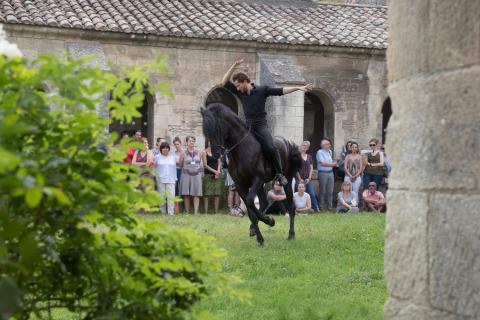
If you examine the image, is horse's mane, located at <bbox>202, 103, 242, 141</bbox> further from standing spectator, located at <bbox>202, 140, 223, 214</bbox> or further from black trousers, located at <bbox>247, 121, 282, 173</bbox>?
standing spectator, located at <bbox>202, 140, 223, 214</bbox>

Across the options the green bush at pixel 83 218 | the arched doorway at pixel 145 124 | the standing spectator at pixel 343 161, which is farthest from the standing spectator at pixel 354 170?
the green bush at pixel 83 218

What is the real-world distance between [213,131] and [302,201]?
718 cm

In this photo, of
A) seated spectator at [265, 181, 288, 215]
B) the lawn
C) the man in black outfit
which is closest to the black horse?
the man in black outfit

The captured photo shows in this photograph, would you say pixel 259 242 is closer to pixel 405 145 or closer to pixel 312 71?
pixel 405 145

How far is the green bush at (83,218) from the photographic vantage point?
7.02ft

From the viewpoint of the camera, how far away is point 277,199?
16578 millimetres

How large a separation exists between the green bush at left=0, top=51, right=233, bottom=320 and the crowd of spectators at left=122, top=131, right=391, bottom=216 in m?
12.8

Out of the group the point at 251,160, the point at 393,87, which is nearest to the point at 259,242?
the point at 251,160

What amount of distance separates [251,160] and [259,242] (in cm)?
127

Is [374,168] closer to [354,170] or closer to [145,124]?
[354,170]

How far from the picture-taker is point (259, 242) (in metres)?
10.5

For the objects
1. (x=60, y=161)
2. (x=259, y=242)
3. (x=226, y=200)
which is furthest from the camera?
(x=226, y=200)

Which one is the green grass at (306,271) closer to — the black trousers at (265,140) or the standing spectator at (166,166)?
the black trousers at (265,140)

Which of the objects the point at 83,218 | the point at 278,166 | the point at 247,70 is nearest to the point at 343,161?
the point at 247,70
